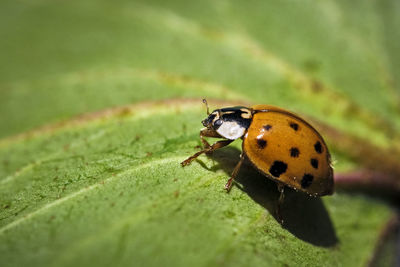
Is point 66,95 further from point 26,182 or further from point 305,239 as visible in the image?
point 305,239

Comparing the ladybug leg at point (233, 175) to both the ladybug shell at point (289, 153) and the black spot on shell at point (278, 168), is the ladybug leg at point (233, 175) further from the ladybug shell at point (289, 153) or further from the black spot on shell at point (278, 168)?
the black spot on shell at point (278, 168)

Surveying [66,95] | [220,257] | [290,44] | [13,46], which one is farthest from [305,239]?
[13,46]

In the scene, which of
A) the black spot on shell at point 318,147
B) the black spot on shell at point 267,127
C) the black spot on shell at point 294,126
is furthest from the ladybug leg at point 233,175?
the black spot on shell at point 318,147

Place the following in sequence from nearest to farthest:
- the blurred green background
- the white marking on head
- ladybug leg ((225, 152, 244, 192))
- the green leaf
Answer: the green leaf → the blurred green background → ladybug leg ((225, 152, 244, 192)) → the white marking on head

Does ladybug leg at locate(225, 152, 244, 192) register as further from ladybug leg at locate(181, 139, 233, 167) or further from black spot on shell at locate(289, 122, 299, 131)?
black spot on shell at locate(289, 122, 299, 131)

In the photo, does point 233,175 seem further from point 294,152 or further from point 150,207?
point 150,207

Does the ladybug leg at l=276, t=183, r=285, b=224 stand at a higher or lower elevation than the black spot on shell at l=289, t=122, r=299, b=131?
lower

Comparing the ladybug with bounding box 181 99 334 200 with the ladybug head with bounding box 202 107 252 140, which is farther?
the ladybug head with bounding box 202 107 252 140

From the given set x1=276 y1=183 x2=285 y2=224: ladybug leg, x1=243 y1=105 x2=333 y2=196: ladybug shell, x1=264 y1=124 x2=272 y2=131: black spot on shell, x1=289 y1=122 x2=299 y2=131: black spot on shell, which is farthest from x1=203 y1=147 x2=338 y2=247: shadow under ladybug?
x1=289 y1=122 x2=299 y2=131: black spot on shell
